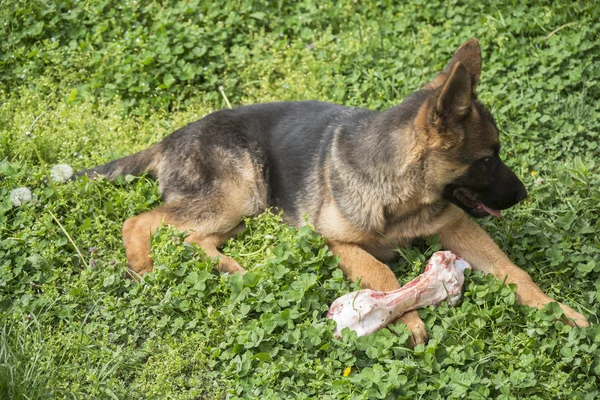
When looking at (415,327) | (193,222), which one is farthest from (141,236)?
(415,327)

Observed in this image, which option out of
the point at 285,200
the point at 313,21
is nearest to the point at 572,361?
the point at 285,200

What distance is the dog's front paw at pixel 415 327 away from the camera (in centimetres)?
471

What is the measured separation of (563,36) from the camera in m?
7.39

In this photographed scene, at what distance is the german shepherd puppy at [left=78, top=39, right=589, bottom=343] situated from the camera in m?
5.01

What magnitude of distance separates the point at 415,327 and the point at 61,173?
3249 mm

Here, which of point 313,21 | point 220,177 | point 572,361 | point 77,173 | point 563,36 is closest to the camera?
point 572,361

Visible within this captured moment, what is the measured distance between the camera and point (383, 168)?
5.24 meters

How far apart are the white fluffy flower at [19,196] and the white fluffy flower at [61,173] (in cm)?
27

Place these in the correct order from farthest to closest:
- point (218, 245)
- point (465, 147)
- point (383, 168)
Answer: point (218, 245), point (383, 168), point (465, 147)

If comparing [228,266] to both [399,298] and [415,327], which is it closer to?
[399,298]

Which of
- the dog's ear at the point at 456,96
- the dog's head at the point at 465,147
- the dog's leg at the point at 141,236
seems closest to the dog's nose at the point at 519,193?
the dog's head at the point at 465,147

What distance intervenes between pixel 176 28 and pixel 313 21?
151cm

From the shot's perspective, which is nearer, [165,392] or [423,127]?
[165,392]

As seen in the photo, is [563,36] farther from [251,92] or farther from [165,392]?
[165,392]
